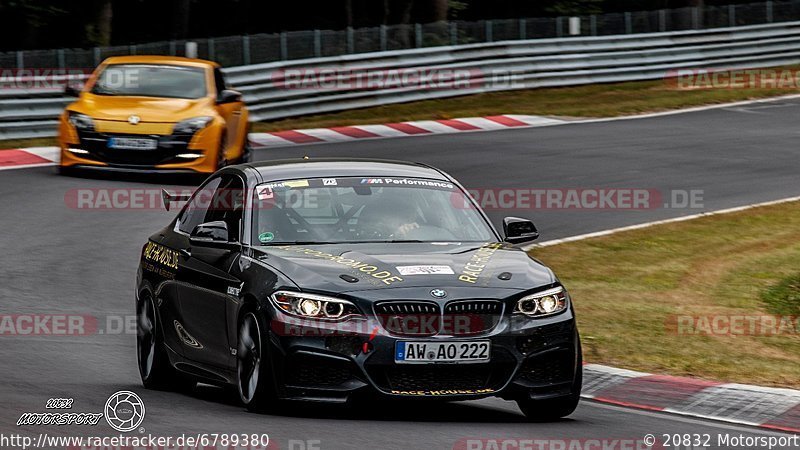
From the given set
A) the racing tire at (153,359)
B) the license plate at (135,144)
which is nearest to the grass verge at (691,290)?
the racing tire at (153,359)

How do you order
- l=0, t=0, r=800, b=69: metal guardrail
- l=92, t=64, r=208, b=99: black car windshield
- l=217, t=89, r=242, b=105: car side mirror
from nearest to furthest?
l=217, t=89, r=242, b=105: car side mirror < l=92, t=64, r=208, b=99: black car windshield < l=0, t=0, r=800, b=69: metal guardrail

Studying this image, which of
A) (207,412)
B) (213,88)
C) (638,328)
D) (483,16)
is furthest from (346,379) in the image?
(483,16)

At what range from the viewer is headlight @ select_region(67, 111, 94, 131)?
19.8 m

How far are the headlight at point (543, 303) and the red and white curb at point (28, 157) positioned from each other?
14528 millimetres

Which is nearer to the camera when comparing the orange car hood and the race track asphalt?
the race track asphalt

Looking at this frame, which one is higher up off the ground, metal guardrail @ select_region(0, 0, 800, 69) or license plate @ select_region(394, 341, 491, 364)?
metal guardrail @ select_region(0, 0, 800, 69)

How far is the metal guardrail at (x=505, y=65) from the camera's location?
84.7ft

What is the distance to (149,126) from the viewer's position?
19.7 meters

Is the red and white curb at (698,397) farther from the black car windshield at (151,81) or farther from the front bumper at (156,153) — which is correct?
the black car windshield at (151,81)

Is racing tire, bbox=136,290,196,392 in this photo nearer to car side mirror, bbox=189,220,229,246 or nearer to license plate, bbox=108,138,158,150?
car side mirror, bbox=189,220,229,246

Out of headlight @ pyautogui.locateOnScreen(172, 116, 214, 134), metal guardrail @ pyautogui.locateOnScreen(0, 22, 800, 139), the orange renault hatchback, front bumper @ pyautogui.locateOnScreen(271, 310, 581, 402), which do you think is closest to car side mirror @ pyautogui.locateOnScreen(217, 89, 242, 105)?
the orange renault hatchback

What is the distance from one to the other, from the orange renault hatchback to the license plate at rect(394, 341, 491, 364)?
11982 millimetres

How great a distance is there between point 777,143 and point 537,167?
18.2 feet

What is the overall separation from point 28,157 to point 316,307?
15.3 metres
